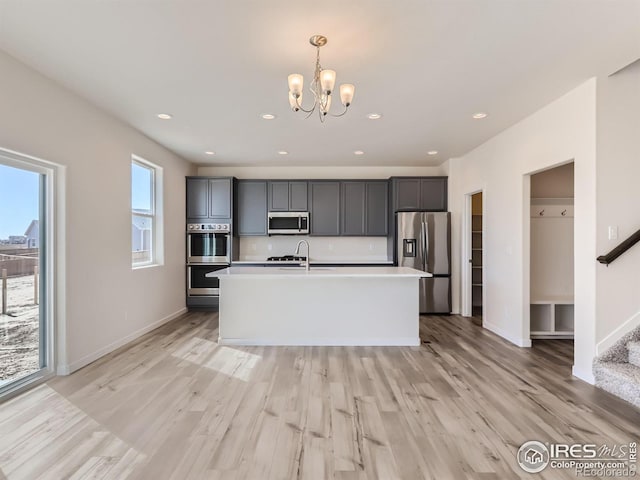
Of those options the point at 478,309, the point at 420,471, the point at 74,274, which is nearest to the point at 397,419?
the point at 420,471

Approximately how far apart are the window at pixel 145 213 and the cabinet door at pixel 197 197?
0.88 metres

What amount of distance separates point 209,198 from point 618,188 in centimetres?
544

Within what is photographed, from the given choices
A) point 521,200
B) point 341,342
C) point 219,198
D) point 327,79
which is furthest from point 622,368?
point 219,198

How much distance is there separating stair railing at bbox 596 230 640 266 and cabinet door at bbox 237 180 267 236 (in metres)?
4.75

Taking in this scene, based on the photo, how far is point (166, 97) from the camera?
3.32 m

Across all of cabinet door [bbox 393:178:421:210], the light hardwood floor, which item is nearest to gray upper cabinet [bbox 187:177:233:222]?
the light hardwood floor

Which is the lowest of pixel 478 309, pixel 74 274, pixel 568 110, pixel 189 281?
pixel 478 309

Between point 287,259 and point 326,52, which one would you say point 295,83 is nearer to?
point 326,52

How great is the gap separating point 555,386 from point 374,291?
1871 millimetres

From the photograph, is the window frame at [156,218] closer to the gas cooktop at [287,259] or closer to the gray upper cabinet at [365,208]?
the gas cooktop at [287,259]

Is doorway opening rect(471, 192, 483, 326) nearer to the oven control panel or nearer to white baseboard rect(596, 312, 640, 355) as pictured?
white baseboard rect(596, 312, 640, 355)

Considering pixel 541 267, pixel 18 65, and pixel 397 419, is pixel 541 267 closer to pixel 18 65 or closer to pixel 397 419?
pixel 397 419

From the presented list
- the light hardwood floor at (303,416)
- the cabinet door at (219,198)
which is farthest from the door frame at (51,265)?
the cabinet door at (219,198)

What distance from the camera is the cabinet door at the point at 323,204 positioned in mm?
6199
